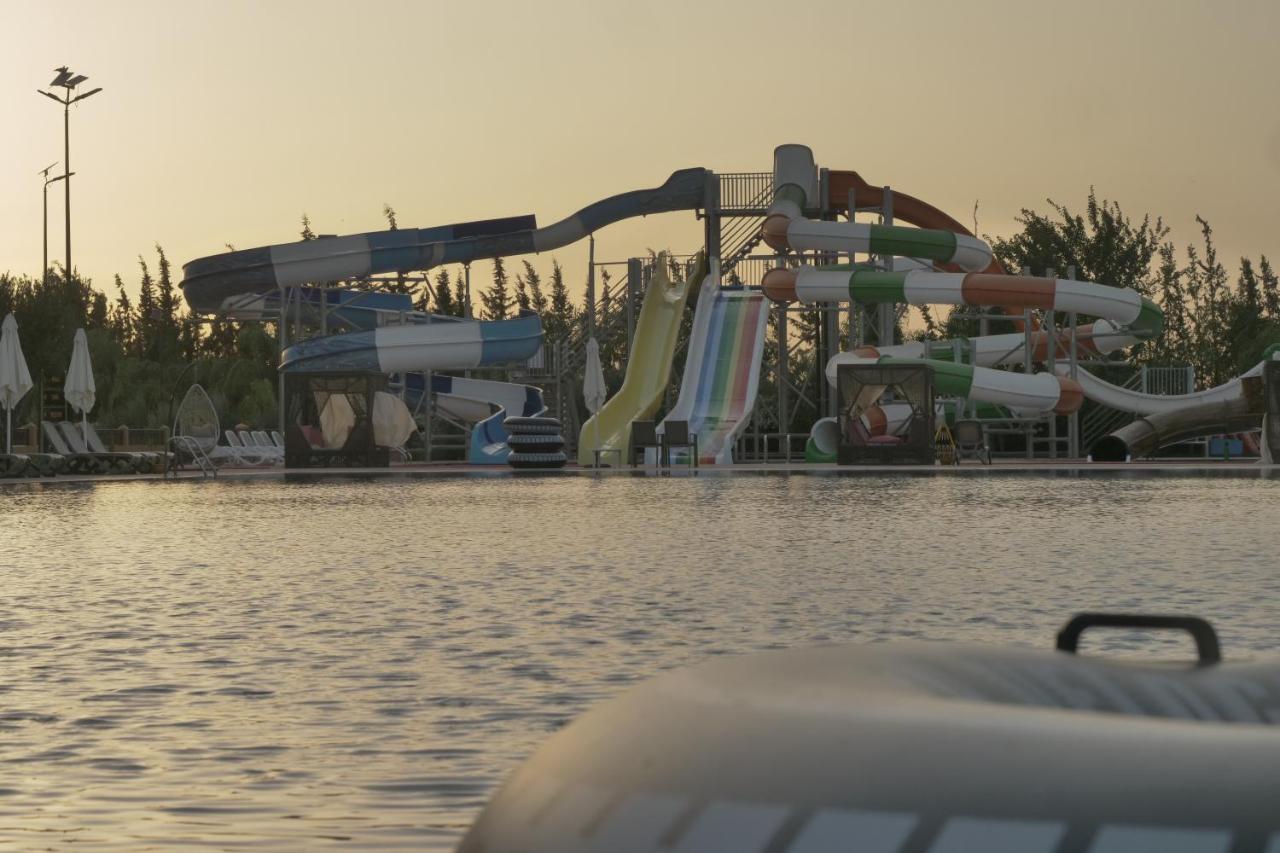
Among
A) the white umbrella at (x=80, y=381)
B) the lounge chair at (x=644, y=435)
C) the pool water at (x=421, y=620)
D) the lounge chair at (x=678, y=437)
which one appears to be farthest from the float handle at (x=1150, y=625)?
the white umbrella at (x=80, y=381)

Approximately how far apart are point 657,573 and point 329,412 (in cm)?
2568

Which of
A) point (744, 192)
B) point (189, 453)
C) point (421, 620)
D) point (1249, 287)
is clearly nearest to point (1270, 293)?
point (1249, 287)

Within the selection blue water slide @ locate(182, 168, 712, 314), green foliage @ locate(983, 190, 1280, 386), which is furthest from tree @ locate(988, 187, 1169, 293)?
blue water slide @ locate(182, 168, 712, 314)

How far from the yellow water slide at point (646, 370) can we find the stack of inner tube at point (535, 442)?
185cm

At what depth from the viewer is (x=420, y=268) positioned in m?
39.8

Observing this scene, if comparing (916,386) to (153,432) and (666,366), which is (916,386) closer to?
(666,366)

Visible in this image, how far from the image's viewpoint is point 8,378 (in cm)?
2973

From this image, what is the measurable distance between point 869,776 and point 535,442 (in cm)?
3253

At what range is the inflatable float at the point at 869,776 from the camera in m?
1.37

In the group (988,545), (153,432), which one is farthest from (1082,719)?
(153,432)

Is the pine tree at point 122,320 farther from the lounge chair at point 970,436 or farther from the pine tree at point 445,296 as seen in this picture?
the lounge chair at point 970,436

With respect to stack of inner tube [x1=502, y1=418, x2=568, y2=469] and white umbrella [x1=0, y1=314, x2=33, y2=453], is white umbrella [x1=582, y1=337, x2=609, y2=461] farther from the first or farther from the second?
white umbrella [x1=0, y1=314, x2=33, y2=453]

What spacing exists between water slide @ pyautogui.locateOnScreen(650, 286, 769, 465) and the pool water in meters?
18.3

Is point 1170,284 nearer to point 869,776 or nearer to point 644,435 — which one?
point 644,435
